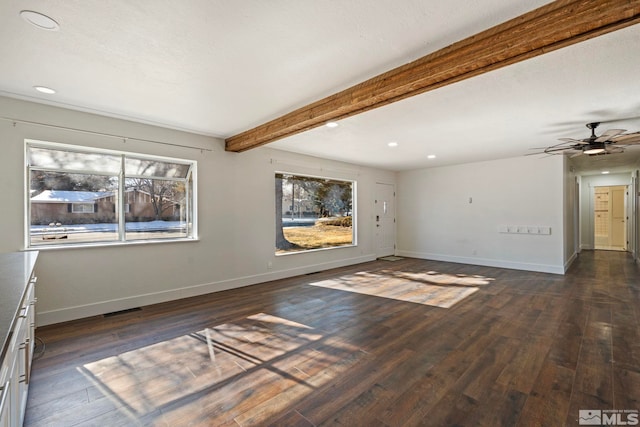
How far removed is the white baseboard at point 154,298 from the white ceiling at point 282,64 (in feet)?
7.92

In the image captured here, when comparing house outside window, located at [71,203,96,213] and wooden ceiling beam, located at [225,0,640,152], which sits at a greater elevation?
wooden ceiling beam, located at [225,0,640,152]

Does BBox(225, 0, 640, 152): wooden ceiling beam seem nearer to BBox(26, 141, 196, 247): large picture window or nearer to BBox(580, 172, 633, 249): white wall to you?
BBox(26, 141, 196, 247): large picture window

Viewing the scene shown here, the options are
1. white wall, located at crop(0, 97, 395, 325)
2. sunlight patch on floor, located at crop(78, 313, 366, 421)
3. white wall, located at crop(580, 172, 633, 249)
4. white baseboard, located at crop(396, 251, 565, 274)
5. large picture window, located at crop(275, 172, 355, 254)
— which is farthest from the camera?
white wall, located at crop(580, 172, 633, 249)

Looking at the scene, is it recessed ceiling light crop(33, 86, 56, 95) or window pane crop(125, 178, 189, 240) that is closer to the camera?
recessed ceiling light crop(33, 86, 56, 95)

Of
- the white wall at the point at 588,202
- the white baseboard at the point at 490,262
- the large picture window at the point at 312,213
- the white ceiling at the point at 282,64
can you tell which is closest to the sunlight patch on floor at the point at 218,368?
the white ceiling at the point at 282,64

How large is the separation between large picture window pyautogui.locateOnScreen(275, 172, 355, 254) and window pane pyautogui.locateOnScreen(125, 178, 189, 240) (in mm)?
1808

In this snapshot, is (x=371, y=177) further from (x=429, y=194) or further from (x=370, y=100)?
(x=370, y=100)

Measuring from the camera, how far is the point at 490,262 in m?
6.91

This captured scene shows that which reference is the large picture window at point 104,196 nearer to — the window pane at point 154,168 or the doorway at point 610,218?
the window pane at point 154,168

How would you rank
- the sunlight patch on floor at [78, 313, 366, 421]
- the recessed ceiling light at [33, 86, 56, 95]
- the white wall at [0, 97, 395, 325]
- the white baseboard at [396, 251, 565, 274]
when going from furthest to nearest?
the white baseboard at [396, 251, 565, 274], the white wall at [0, 97, 395, 325], the recessed ceiling light at [33, 86, 56, 95], the sunlight patch on floor at [78, 313, 366, 421]

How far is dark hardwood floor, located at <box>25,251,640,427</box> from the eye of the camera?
1.92 m

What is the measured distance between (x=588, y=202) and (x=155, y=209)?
12.1m

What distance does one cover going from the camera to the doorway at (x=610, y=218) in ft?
31.2

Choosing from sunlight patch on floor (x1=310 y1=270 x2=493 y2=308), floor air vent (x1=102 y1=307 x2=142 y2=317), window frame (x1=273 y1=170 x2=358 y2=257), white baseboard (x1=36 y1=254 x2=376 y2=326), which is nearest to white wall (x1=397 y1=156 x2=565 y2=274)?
sunlight patch on floor (x1=310 y1=270 x2=493 y2=308)
